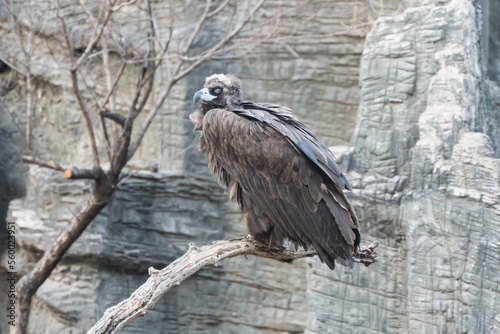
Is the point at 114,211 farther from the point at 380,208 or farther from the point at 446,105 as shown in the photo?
the point at 446,105

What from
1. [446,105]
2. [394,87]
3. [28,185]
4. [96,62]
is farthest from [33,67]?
[446,105]

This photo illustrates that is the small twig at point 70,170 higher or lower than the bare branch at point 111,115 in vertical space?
lower

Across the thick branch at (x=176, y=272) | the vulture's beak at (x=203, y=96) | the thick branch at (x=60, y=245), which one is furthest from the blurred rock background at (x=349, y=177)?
the vulture's beak at (x=203, y=96)

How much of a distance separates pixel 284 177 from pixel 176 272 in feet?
3.09

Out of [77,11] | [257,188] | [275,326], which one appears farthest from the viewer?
[77,11]

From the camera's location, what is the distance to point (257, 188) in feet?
13.0

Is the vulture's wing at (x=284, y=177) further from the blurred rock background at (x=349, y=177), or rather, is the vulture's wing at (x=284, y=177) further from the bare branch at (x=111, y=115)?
the bare branch at (x=111, y=115)

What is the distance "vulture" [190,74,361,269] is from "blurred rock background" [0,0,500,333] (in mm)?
2050

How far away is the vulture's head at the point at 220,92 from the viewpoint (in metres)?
4.28

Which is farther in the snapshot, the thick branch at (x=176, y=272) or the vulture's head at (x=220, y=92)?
the vulture's head at (x=220, y=92)

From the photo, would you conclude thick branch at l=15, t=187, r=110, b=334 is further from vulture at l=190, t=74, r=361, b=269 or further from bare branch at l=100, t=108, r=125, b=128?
vulture at l=190, t=74, r=361, b=269

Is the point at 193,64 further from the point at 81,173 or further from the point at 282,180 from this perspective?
the point at 282,180

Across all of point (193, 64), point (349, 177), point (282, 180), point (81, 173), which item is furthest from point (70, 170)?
point (282, 180)

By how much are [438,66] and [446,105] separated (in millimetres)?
423
